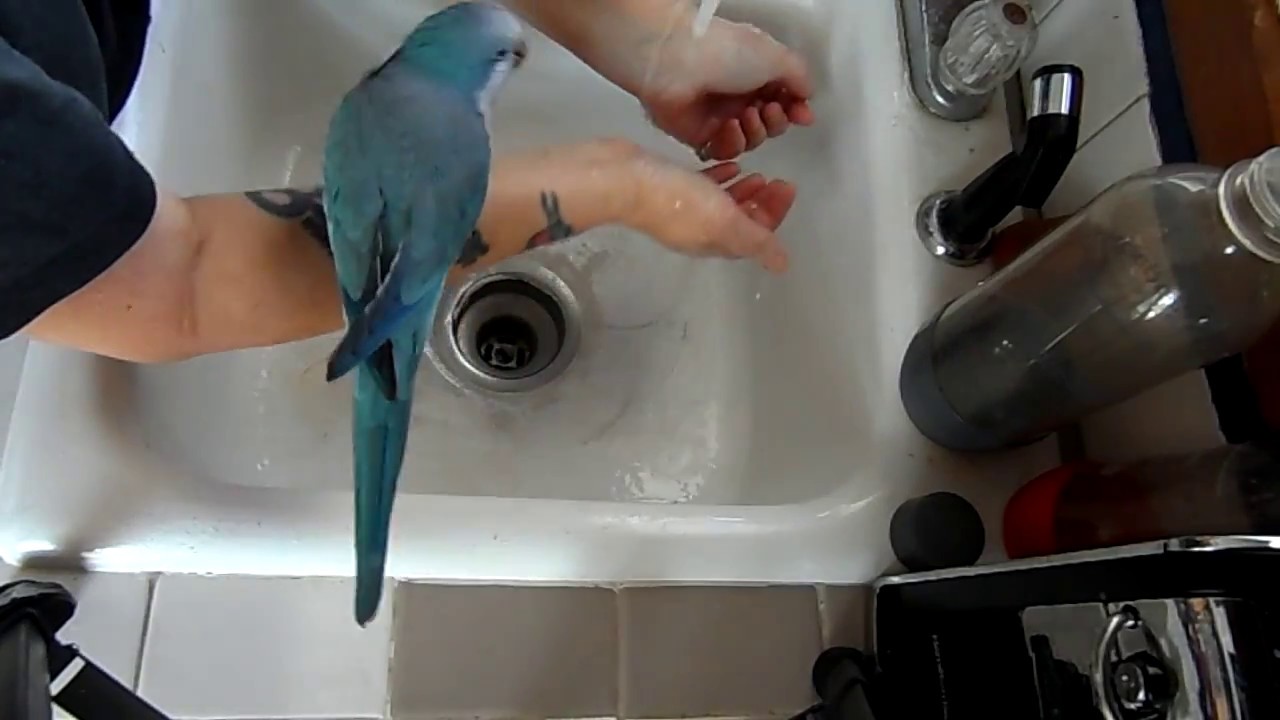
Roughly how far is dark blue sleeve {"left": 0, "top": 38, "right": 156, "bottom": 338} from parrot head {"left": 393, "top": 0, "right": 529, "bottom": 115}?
95mm

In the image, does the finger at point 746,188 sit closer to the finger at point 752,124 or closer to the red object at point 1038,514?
the finger at point 752,124

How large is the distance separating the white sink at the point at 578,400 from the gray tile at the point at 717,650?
0.01 metres

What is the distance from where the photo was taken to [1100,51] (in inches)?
21.9

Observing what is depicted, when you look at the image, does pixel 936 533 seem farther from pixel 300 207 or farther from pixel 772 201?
pixel 300 207

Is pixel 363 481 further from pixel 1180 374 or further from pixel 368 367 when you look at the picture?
pixel 1180 374

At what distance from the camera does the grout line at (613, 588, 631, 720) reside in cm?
45

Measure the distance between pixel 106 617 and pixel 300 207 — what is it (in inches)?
6.4

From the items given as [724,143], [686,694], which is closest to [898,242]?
[724,143]

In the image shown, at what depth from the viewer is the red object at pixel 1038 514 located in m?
0.46

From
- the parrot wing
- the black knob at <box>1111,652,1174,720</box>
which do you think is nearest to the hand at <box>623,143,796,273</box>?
the parrot wing

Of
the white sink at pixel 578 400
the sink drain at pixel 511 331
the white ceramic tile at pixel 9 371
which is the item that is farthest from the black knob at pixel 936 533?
the white ceramic tile at pixel 9 371

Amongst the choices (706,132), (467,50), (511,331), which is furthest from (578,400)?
(467,50)

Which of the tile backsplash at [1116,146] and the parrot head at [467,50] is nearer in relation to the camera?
the parrot head at [467,50]

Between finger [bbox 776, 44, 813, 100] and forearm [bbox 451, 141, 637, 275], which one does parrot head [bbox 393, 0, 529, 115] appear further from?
finger [bbox 776, 44, 813, 100]
